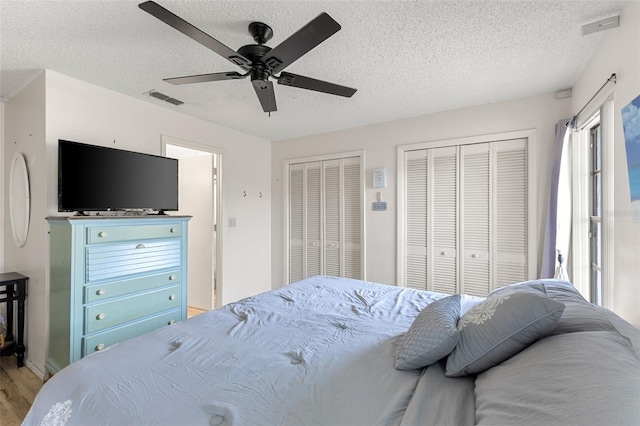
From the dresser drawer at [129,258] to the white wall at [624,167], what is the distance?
3.19 m

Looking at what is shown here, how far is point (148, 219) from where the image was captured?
2467 mm

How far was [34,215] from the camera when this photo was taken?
2424 mm

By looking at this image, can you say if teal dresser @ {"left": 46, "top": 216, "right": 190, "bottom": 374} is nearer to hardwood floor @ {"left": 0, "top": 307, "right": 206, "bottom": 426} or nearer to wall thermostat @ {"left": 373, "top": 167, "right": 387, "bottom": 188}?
hardwood floor @ {"left": 0, "top": 307, "right": 206, "bottom": 426}

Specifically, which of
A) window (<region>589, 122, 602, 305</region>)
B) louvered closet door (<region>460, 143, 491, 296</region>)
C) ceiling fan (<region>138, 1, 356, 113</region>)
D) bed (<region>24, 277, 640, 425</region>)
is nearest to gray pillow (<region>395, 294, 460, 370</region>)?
bed (<region>24, 277, 640, 425</region>)

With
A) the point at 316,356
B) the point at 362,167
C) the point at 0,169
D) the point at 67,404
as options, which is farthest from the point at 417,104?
the point at 0,169

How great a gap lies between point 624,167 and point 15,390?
4268mm

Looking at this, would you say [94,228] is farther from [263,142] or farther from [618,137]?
[618,137]

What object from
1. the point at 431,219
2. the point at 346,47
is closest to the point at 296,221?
the point at 431,219

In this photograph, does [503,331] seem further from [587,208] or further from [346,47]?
[587,208]

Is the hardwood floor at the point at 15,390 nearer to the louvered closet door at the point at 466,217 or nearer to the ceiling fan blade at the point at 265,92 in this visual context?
the ceiling fan blade at the point at 265,92

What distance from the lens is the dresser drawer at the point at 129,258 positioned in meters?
2.15

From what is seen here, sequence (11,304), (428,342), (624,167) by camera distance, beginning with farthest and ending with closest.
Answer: (11,304)
(624,167)
(428,342)

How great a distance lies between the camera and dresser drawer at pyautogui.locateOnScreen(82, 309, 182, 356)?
2113mm

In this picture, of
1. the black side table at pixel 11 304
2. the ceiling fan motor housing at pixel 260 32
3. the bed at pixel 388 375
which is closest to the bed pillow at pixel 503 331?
the bed at pixel 388 375
